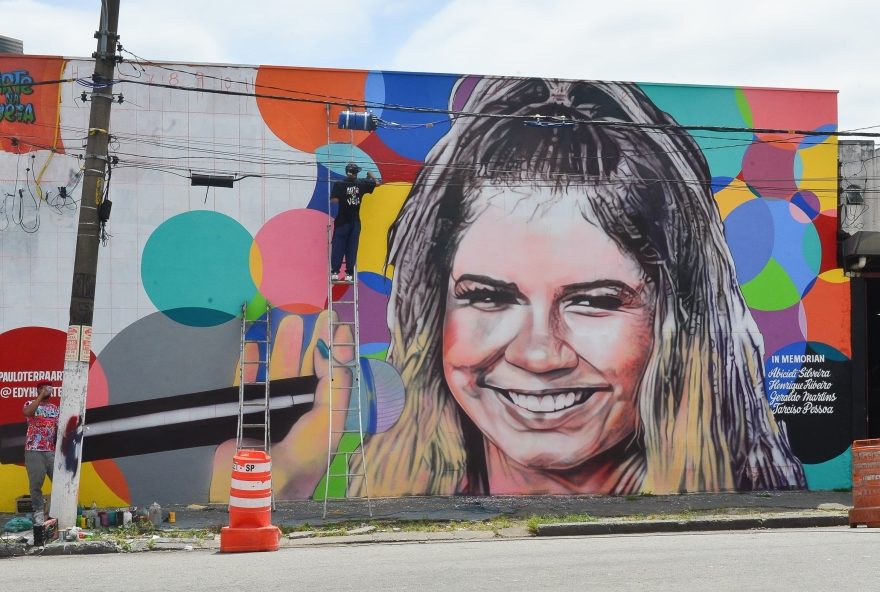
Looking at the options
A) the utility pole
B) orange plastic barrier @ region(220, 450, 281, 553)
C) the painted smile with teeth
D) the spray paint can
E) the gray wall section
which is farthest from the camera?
the painted smile with teeth

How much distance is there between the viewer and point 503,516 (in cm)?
1507

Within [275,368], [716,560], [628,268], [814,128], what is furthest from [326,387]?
[814,128]

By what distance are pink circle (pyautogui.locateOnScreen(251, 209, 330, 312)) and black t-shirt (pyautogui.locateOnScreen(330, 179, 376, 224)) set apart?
1.13 feet

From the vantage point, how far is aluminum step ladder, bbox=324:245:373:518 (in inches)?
640

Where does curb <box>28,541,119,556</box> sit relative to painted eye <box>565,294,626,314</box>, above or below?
below

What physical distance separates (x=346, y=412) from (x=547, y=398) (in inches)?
129

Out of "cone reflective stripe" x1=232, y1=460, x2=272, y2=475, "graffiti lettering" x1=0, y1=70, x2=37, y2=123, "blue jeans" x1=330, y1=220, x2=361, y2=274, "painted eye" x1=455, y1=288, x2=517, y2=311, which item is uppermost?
"graffiti lettering" x1=0, y1=70, x2=37, y2=123

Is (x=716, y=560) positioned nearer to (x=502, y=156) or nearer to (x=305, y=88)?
(x=502, y=156)

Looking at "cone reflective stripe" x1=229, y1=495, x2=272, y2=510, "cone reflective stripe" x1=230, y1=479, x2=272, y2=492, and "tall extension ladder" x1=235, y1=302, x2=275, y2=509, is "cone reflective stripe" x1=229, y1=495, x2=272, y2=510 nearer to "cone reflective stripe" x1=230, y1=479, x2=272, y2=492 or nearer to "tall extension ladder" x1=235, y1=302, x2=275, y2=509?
"cone reflective stripe" x1=230, y1=479, x2=272, y2=492

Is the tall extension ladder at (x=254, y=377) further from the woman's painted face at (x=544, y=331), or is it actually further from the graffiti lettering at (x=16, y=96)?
the graffiti lettering at (x=16, y=96)

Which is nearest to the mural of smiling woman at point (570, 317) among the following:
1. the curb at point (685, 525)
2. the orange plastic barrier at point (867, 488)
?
the curb at point (685, 525)

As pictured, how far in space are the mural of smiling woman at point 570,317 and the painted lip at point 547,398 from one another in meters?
0.02

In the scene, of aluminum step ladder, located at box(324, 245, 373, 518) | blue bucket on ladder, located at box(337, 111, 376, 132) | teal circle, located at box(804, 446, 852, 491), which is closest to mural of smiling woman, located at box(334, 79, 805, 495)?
teal circle, located at box(804, 446, 852, 491)

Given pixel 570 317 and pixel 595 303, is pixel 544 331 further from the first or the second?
pixel 595 303
